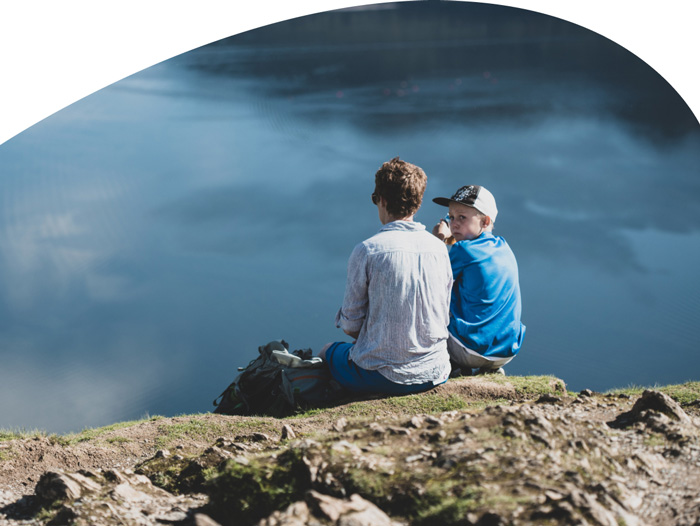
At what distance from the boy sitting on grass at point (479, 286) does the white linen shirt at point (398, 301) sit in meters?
0.49

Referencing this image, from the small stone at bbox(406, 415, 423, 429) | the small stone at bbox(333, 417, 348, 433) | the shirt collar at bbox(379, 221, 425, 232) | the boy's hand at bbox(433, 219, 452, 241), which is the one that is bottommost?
the small stone at bbox(333, 417, 348, 433)

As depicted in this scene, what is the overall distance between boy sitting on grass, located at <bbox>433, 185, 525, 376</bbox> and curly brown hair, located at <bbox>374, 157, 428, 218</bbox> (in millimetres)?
742

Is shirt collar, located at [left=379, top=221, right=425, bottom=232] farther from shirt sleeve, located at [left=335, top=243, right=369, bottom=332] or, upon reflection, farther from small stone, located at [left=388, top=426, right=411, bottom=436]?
small stone, located at [left=388, top=426, right=411, bottom=436]

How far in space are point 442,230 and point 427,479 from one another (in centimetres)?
335

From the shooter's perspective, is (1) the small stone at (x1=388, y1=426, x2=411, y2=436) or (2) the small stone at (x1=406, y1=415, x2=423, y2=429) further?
(2) the small stone at (x1=406, y1=415, x2=423, y2=429)

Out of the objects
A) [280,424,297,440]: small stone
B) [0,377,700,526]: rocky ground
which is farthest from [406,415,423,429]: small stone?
[280,424,297,440]: small stone

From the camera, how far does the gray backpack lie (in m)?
5.64

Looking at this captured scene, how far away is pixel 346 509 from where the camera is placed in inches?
108

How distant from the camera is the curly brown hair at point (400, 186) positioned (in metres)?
5.06

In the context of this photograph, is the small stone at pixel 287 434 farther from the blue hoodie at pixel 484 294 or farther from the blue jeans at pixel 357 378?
the blue hoodie at pixel 484 294

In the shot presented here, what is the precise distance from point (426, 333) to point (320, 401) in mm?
1071

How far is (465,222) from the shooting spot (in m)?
5.86

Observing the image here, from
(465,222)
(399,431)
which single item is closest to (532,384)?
(465,222)

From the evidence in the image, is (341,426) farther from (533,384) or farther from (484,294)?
(533,384)
